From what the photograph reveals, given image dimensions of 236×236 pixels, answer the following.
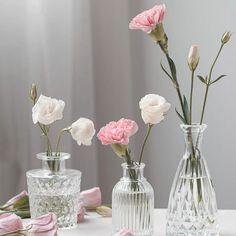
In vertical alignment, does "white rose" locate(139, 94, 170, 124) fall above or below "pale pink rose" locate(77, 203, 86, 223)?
above

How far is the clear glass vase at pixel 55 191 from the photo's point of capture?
1.37 metres

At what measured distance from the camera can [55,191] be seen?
1377 mm

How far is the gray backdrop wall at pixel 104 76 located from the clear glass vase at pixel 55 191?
615 mm

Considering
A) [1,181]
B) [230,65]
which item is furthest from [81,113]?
[230,65]

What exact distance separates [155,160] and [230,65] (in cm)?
41

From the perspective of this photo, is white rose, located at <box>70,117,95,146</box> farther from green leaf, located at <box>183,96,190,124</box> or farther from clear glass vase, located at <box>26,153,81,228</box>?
green leaf, located at <box>183,96,190,124</box>

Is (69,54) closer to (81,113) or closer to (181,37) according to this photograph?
(81,113)

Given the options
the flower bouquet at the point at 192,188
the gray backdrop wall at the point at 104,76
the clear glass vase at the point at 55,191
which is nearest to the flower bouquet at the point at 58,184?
the clear glass vase at the point at 55,191

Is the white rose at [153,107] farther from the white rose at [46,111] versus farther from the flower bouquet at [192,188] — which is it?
the white rose at [46,111]

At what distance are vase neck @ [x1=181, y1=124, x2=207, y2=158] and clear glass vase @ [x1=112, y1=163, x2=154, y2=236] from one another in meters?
0.10

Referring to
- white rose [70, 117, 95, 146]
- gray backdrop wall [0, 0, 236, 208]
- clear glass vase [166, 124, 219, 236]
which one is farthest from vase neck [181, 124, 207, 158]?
gray backdrop wall [0, 0, 236, 208]

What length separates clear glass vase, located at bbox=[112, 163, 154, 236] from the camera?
1.29 m

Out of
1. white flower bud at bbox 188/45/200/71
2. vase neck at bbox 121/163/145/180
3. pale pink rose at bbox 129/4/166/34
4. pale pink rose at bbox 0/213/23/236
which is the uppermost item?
pale pink rose at bbox 129/4/166/34

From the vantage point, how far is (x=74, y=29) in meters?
2.02
